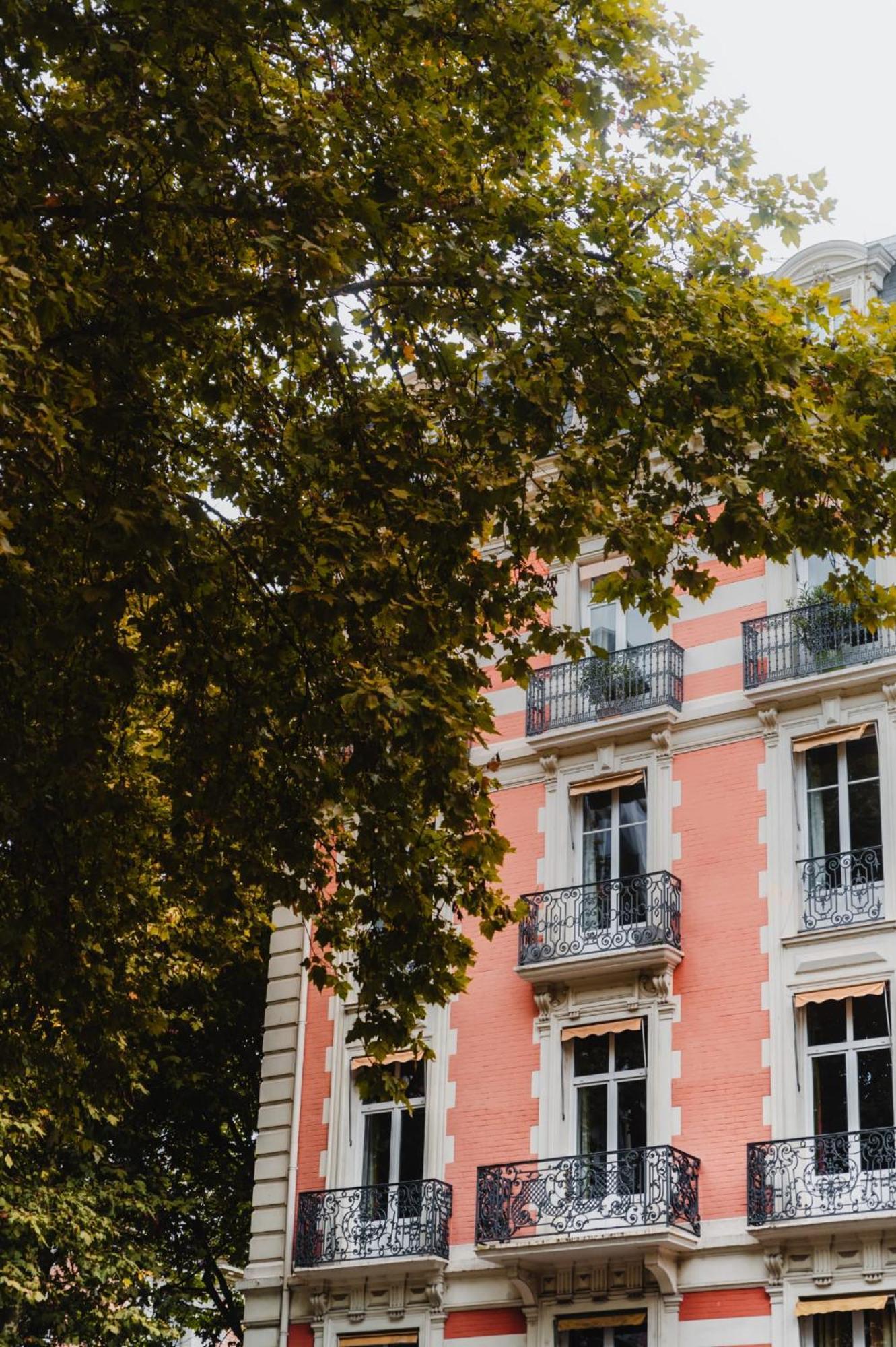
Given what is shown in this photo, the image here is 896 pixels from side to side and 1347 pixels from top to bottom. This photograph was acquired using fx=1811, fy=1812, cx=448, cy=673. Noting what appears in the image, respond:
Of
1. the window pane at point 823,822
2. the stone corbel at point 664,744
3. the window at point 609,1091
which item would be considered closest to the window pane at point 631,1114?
the window at point 609,1091

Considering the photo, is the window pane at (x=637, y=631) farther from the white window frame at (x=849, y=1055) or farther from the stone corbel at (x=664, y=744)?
the white window frame at (x=849, y=1055)

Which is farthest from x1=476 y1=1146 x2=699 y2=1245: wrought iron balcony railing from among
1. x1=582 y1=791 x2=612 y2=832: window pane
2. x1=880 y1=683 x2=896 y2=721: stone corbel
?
x1=880 y1=683 x2=896 y2=721: stone corbel

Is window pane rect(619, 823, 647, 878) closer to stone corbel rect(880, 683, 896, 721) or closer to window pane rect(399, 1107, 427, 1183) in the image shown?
stone corbel rect(880, 683, 896, 721)

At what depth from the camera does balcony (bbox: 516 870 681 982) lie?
70.9 feet

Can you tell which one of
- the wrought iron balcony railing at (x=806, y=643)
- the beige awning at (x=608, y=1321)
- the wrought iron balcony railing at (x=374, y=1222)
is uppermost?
the wrought iron balcony railing at (x=806, y=643)

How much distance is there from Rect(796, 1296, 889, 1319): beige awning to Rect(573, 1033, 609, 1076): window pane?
386 cm

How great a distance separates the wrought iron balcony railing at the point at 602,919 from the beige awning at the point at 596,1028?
0.86 metres

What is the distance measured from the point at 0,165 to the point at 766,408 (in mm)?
5199

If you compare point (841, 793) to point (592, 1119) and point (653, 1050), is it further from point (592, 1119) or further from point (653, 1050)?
point (592, 1119)

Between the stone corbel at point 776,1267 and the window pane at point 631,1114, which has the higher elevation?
the window pane at point 631,1114

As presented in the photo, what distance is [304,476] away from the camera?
1309 cm

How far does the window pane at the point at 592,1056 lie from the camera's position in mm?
22047

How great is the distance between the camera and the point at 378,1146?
23.5m

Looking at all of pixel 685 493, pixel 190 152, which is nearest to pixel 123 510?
pixel 190 152
